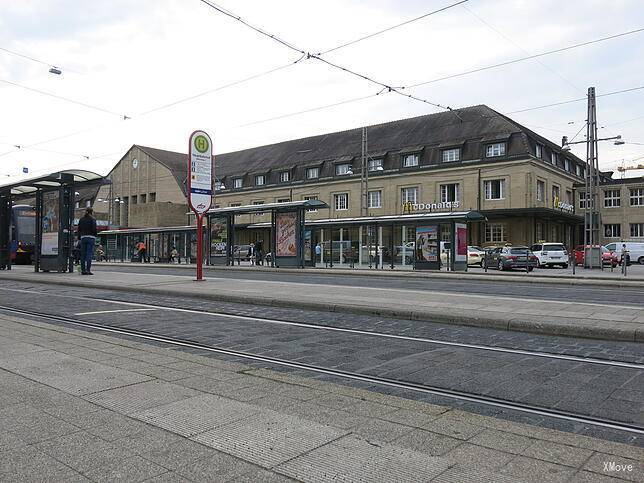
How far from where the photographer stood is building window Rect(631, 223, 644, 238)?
54156mm

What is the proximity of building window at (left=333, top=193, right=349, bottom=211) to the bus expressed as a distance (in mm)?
32611

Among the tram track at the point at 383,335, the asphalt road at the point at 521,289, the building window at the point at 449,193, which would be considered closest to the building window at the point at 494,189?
the building window at the point at 449,193

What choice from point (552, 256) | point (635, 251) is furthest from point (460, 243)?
point (635, 251)

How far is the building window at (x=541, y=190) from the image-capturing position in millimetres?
48806

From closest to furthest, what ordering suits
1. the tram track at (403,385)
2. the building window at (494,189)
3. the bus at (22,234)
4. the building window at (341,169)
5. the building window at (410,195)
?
the tram track at (403,385) → the bus at (22,234) → the building window at (494,189) → the building window at (410,195) → the building window at (341,169)

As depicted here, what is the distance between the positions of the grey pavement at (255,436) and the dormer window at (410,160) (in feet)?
165

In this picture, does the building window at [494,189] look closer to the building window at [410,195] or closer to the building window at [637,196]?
the building window at [410,195]

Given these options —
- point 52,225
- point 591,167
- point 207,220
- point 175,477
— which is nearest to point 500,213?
point 591,167

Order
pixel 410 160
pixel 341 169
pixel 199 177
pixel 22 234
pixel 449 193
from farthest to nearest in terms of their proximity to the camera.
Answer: pixel 341 169 < pixel 410 160 < pixel 449 193 < pixel 22 234 < pixel 199 177

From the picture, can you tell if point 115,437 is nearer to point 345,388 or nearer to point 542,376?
point 345,388

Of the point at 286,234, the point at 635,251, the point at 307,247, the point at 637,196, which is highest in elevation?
the point at 637,196

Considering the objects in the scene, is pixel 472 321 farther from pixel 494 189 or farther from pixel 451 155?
pixel 451 155

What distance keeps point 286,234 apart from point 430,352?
887 inches

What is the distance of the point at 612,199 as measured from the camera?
55.9 m
